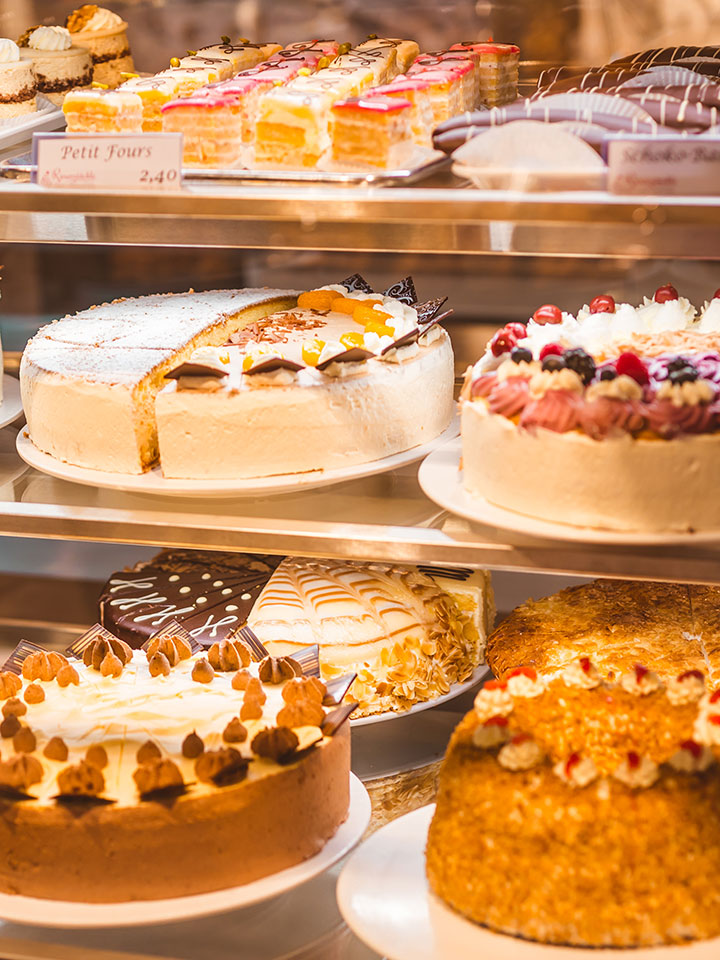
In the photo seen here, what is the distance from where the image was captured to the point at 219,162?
176 centimetres

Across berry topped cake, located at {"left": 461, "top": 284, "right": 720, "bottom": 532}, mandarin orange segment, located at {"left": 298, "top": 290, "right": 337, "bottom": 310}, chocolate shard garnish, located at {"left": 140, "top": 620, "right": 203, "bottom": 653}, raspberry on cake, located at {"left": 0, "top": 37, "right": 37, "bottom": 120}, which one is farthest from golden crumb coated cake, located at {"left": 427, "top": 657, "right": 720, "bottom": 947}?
raspberry on cake, located at {"left": 0, "top": 37, "right": 37, "bottom": 120}

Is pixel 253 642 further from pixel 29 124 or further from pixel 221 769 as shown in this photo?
pixel 29 124

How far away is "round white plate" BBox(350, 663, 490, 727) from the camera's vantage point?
2.24 metres

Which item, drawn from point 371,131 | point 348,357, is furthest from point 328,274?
point 371,131

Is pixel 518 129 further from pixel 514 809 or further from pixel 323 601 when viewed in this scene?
pixel 323 601

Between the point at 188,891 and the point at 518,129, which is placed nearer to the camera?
the point at 518,129

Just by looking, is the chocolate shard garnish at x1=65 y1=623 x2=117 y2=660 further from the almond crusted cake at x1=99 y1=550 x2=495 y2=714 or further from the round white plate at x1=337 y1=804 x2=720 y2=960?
the round white plate at x1=337 y1=804 x2=720 y2=960

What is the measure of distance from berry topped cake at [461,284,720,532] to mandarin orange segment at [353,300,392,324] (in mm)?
422

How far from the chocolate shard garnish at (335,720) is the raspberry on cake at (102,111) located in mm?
944

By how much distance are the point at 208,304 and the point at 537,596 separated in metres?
0.97

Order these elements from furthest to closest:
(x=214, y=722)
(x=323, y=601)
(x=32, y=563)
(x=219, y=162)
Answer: (x=32, y=563) → (x=323, y=601) → (x=214, y=722) → (x=219, y=162)

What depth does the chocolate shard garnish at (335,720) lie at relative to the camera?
1870 mm

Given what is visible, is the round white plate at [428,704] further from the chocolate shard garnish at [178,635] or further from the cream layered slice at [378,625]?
the chocolate shard garnish at [178,635]

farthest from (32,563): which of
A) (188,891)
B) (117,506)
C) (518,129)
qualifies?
(518,129)
